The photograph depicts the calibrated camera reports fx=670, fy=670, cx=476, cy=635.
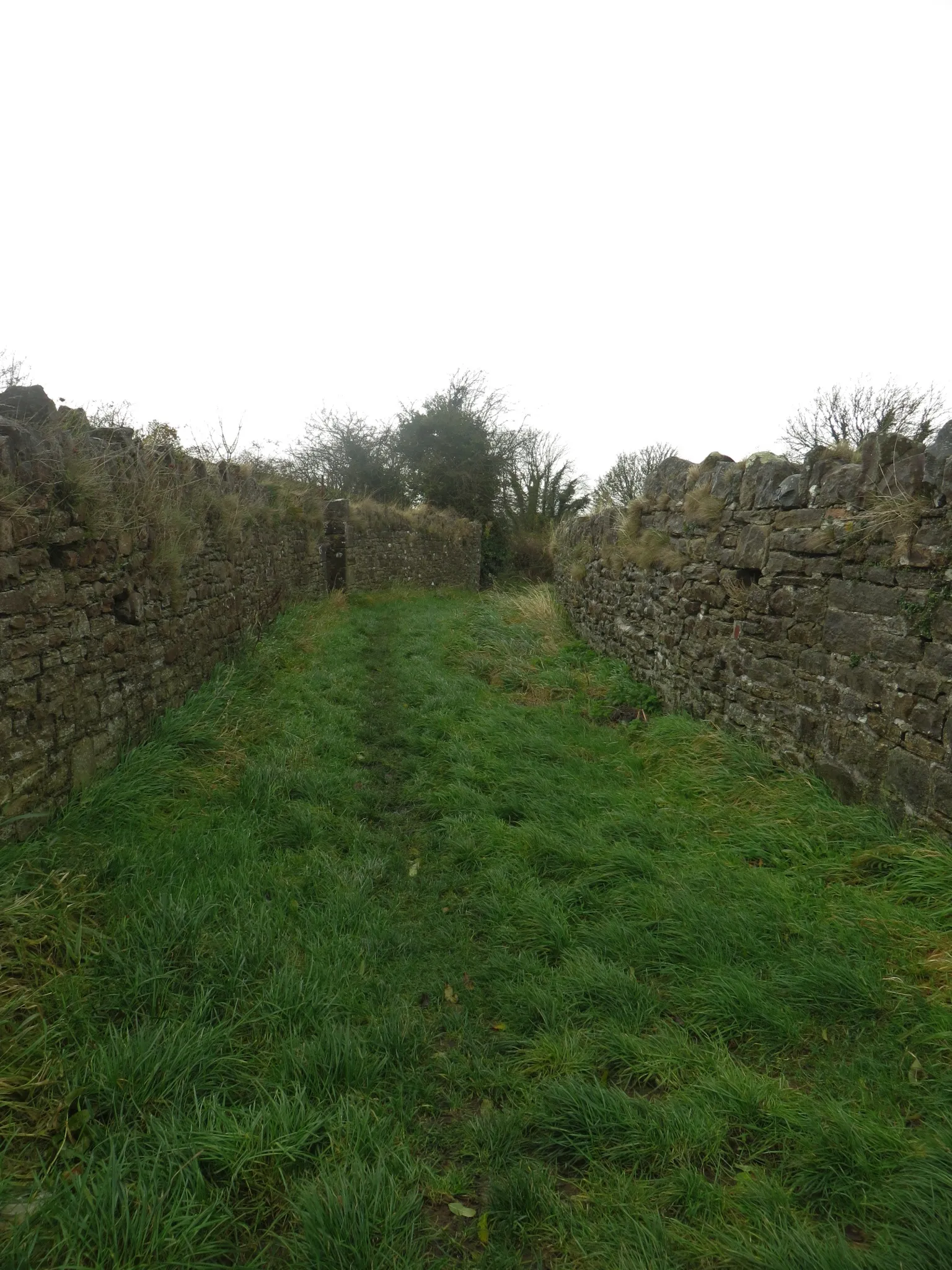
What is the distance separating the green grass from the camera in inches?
79.4

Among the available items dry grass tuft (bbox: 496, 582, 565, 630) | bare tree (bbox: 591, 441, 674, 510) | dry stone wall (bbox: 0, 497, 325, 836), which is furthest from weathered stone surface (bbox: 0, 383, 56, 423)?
bare tree (bbox: 591, 441, 674, 510)

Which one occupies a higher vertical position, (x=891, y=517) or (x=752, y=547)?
(x=891, y=517)

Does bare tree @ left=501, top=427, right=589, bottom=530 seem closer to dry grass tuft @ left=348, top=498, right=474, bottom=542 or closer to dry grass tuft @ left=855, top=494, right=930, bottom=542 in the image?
dry grass tuft @ left=348, top=498, right=474, bottom=542

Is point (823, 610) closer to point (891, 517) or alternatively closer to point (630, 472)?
point (891, 517)

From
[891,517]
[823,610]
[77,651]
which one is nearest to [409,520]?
[77,651]

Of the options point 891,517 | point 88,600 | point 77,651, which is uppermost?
point 891,517

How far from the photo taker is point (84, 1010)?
274cm

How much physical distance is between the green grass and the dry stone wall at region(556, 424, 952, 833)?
1.34ft

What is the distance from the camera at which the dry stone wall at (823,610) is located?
3723 millimetres

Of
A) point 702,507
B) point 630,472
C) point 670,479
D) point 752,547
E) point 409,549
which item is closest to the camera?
point 752,547

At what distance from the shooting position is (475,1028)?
116 inches

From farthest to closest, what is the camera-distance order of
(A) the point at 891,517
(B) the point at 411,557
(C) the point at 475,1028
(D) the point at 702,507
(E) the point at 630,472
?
1. (E) the point at 630,472
2. (B) the point at 411,557
3. (D) the point at 702,507
4. (A) the point at 891,517
5. (C) the point at 475,1028

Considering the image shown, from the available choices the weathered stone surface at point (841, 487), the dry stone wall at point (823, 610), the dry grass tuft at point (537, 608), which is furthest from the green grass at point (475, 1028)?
the dry grass tuft at point (537, 608)

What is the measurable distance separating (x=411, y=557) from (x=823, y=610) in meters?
15.7
